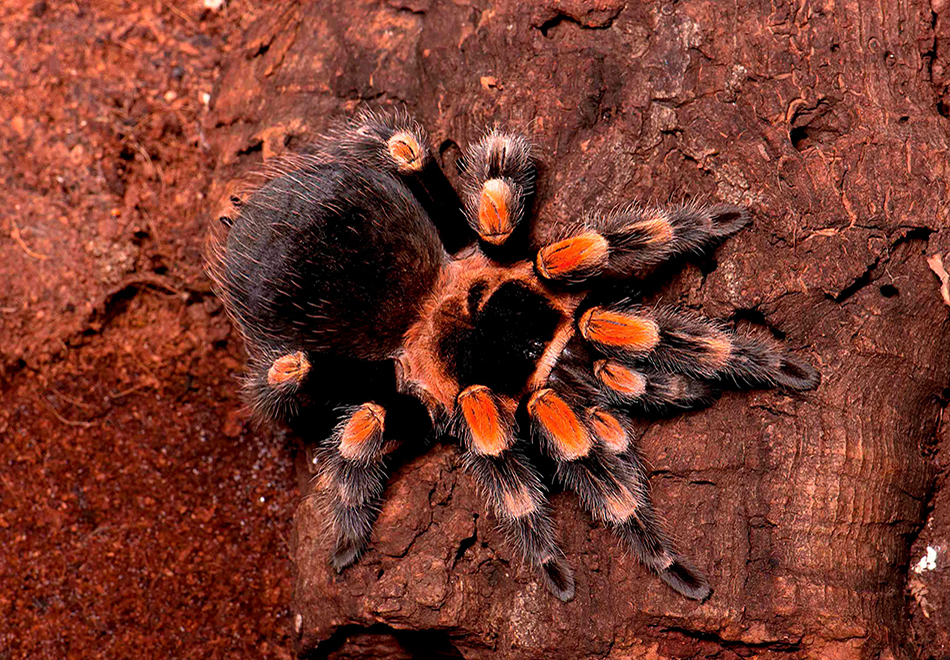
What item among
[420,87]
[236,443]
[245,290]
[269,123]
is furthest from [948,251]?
[236,443]

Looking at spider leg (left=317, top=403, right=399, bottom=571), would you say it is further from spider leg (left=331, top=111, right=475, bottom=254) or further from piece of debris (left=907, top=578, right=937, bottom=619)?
piece of debris (left=907, top=578, right=937, bottom=619)

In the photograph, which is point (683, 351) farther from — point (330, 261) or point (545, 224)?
point (330, 261)

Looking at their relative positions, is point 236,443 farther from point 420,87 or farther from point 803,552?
point 803,552

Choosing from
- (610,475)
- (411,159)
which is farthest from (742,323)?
(411,159)

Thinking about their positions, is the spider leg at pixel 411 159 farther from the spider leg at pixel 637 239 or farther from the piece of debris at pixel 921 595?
the piece of debris at pixel 921 595

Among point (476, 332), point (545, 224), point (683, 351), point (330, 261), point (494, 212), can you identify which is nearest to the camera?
point (683, 351)

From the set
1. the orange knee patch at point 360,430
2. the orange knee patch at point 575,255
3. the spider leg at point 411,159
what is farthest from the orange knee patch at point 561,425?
the spider leg at point 411,159
